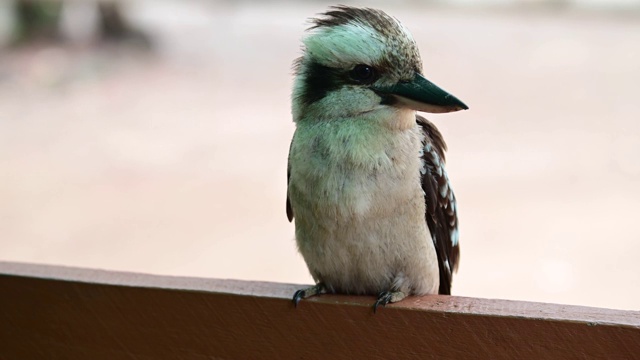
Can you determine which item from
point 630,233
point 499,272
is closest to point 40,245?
point 499,272

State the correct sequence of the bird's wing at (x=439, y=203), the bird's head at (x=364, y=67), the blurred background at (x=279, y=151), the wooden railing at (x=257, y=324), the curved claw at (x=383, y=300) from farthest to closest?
the blurred background at (x=279, y=151) < the bird's wing at (x=439, y=203) < the bird's head at (x=364, y=67) < the curved claw at (x=383, y=300) < the wooden railing at (x=257, y=324)

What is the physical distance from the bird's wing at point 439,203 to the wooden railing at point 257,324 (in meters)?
0.36

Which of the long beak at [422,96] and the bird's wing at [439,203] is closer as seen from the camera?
the long beak at [422,96]

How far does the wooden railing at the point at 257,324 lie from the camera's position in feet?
3.94

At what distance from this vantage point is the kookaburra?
58.8 inches

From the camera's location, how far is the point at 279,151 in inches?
232

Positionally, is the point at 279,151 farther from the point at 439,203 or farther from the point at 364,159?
the point at 364,159

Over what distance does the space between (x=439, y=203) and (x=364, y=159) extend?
30cm

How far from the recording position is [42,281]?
4.75ft

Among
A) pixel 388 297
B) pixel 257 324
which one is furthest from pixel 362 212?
pixel 257 324

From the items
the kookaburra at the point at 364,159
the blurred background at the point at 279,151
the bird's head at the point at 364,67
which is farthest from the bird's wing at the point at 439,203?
the blurred background at the point at 279,151

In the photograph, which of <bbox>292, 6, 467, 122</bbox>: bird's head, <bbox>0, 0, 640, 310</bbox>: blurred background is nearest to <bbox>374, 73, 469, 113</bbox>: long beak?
<bbox>292, 6, 467, 122</bbox>: bird's head

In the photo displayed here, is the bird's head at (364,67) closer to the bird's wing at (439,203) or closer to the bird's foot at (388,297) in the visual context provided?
the bird's wing at (439,203)

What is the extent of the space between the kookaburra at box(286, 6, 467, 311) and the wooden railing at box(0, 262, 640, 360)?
0.10 metres
